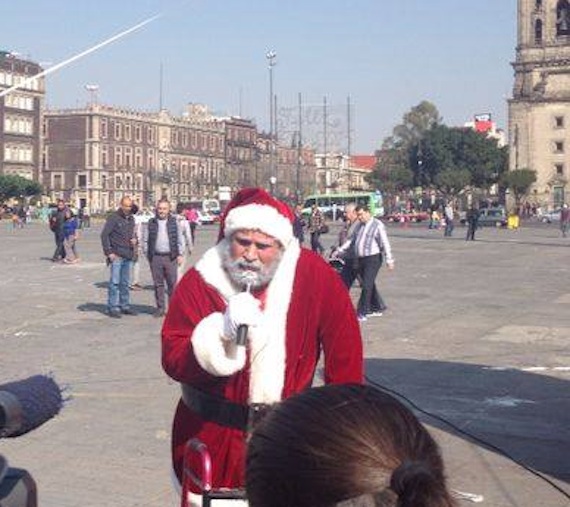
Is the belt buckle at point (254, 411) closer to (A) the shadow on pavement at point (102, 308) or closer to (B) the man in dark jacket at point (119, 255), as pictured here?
(B) the man in dark jacket at point (119, 255)

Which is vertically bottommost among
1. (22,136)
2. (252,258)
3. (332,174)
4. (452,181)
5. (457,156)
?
(252,258)

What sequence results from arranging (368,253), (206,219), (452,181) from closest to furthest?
(368,253) < (206,219) < (452,181)

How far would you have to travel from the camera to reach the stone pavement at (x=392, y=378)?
20.4 feet

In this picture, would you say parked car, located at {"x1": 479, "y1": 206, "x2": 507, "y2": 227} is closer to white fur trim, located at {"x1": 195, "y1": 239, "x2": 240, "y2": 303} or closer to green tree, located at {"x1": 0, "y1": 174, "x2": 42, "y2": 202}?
green tree, located at {"x1": 0, "y1": 174, "x2": 42, "y2": 202}

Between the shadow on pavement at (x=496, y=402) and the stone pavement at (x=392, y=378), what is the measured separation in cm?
1

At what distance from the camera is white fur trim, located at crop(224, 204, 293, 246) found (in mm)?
3893

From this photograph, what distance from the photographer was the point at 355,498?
165cm

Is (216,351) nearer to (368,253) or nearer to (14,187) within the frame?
(368,253)

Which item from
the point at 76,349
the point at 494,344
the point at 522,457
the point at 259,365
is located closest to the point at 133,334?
the point at 76,349

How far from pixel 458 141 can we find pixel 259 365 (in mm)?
99116

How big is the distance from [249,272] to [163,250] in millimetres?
10340

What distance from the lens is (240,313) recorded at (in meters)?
3.46

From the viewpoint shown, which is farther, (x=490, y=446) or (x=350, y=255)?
(x=350, y=255)

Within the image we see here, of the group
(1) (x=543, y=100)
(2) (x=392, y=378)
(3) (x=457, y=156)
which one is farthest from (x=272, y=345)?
(3) (x=457, y=156)
